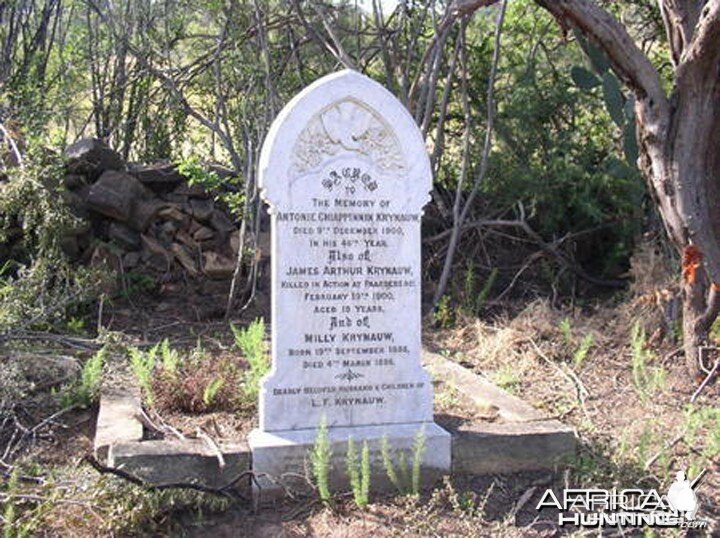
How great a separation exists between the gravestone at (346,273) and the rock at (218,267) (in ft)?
13.3

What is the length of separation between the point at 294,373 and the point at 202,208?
4.56m

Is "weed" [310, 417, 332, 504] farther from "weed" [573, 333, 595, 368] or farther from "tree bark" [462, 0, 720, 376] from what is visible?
"tree bark" [462, 0, 720, 376]

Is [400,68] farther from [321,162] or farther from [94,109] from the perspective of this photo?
[321,162]

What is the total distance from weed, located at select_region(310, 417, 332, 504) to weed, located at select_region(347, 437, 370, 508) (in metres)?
0.10

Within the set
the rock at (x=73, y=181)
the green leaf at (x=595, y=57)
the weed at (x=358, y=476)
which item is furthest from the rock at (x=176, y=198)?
the weed at (x=358, y=476)

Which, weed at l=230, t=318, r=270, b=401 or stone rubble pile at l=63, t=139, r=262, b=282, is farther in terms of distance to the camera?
stone rubble pile at l=63, t=139, r=262, b=282

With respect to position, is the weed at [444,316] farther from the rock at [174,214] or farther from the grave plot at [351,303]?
the grave plot at [351,303]

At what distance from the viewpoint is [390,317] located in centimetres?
440

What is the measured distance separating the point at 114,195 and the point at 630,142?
4507 millimetres

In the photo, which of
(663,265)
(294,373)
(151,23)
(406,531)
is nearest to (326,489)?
(406,531)

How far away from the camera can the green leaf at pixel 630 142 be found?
7.34 metres

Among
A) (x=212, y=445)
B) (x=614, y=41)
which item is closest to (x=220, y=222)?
(x=614, y=41)

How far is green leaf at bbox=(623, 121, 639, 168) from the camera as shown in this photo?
734 centimetres

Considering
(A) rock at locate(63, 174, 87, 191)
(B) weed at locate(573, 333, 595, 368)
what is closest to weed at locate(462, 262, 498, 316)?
(B) weed at locate(573, 333, 595, 368)
